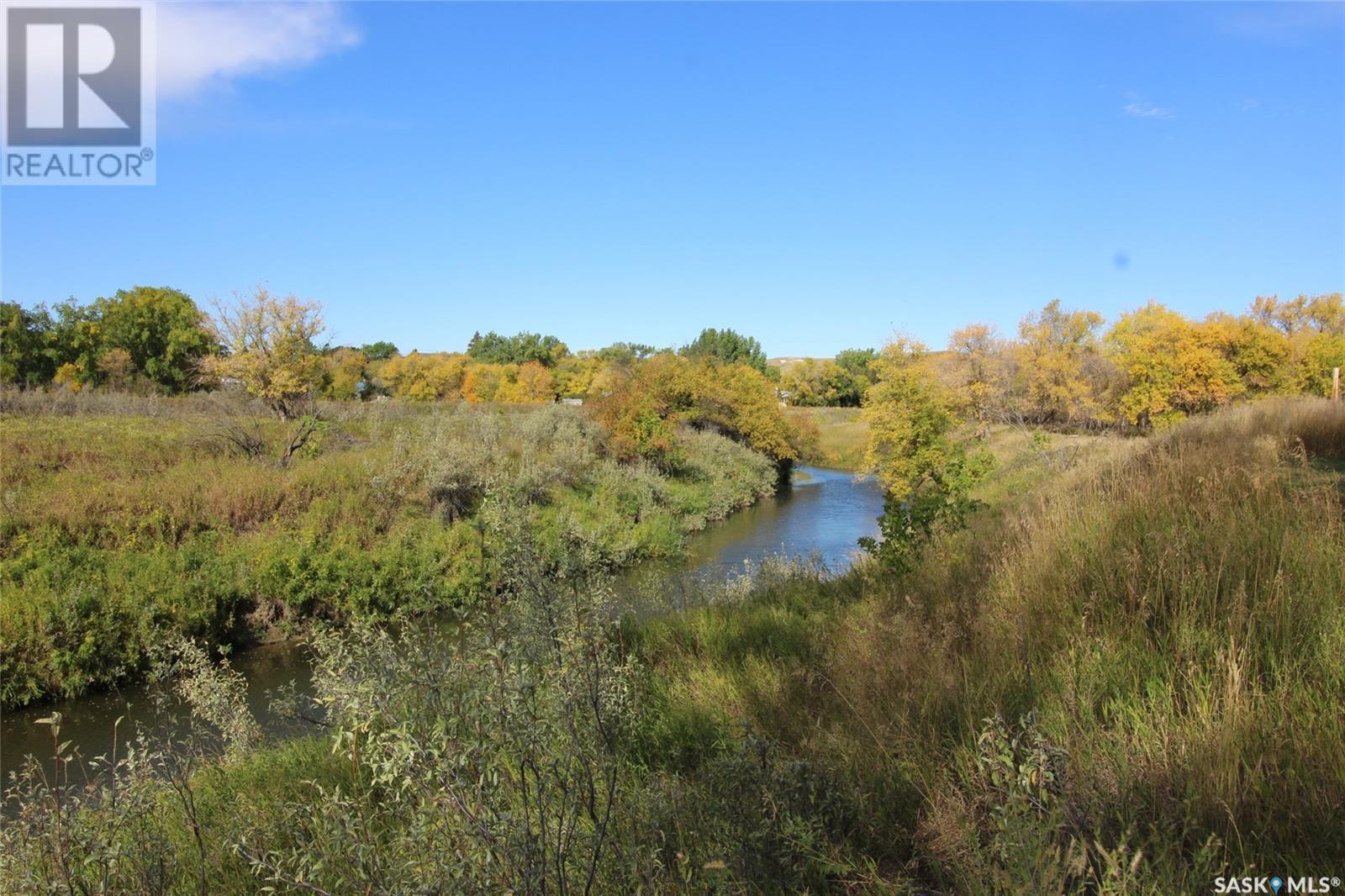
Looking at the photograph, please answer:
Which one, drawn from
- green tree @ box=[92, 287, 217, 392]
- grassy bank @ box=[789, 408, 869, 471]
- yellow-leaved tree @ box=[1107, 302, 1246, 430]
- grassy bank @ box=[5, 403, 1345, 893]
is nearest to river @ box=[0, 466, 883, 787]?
grassy bank @ box=[5, 403, 1345, 893]

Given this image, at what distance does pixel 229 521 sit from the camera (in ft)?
49.2

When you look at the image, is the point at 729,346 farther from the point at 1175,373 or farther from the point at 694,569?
the point at 694,569

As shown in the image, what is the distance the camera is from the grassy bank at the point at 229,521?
1116 centimetres

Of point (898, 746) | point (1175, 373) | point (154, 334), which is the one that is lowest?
point (898, 746)

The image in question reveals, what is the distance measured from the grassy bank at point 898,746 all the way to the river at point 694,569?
1.30m

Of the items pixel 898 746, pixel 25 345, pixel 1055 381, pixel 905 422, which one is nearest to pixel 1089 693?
pixel 898 746

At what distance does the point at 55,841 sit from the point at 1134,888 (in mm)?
3329

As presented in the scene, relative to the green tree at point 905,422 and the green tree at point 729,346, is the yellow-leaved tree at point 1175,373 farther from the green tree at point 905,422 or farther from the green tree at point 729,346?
the green tree at point 729,346

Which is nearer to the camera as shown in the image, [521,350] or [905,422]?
[905,422]

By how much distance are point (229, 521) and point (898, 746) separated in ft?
52.2

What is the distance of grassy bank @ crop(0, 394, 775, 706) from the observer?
1116 cm

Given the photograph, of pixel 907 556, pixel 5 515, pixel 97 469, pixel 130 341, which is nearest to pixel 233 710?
pixel 907 556

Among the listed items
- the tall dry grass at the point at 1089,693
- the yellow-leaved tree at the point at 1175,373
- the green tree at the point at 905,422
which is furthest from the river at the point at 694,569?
the yellow-leaved tree at the point at 1175,373

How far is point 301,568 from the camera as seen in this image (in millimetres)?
13734
